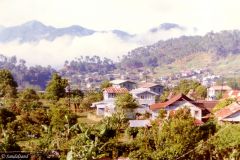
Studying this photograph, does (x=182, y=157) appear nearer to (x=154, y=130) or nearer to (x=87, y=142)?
(x=154, y=130)

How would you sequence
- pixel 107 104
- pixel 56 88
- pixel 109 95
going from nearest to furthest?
pixel 107 104 → pixel 109 95 → pixel 56 88

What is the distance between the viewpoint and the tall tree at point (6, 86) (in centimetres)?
5906

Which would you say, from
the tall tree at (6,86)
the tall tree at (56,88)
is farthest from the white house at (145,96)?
the tall tree at (6,86)

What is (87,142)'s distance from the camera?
29359 mm

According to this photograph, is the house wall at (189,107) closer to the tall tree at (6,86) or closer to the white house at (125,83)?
the tall tree at (6,86)

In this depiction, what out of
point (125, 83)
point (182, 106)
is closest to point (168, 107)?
point (182, 106)

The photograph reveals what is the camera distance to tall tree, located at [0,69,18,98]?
59059 mm

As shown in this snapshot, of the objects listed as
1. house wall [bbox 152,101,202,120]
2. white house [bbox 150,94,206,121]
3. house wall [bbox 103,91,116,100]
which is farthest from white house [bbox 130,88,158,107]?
white house [bbox 150,94,206,121]

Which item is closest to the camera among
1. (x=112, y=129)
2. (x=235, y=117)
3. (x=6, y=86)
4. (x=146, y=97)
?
(x=112, y=129)

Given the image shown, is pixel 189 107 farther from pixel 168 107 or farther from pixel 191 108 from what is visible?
pixel 168 107

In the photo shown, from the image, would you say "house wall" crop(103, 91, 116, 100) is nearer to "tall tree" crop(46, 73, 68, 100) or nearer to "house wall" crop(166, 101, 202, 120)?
"tall tree" crop(46, 73, 68, 100)

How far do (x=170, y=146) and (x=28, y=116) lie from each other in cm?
1713

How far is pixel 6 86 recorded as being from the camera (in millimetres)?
60906

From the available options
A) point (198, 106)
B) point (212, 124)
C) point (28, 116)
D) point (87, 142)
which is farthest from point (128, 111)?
point (87, 142)
